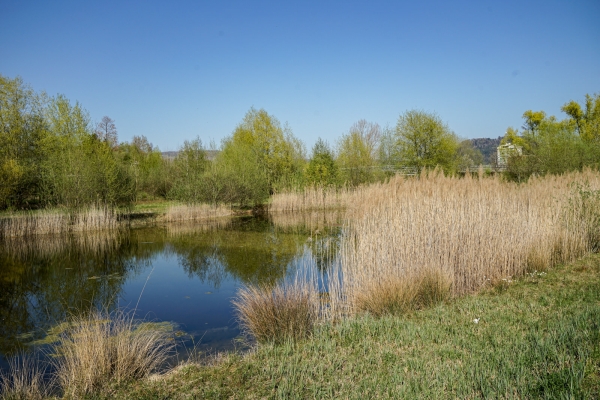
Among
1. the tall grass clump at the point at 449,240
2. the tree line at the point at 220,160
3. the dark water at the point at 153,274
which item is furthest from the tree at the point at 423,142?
the tall grass clump at the point at 449,240

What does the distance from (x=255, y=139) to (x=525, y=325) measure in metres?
31.3

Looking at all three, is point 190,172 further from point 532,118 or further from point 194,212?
point 532,118

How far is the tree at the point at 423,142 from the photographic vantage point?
84.4 feet

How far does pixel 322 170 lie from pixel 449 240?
21.5 meters

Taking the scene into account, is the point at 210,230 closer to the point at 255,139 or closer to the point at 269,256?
the point at 269,256

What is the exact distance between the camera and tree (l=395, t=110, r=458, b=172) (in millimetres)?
25734

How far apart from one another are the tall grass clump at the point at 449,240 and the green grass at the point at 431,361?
0.91 m

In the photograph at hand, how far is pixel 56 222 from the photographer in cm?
1873

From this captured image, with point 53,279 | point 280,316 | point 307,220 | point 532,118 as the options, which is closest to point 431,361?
point 280,316

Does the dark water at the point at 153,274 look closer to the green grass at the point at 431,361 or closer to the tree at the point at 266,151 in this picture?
the green grass at the point at 431,361

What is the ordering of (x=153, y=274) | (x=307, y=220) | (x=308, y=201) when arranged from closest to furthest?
(x=153, y=274)
(x=307, y=220)
(x=308, y=201)

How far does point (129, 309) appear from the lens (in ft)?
28.2

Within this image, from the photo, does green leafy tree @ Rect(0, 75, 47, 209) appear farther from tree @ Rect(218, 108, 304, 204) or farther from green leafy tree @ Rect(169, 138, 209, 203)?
tree @ Rect(218, 108, 304, 204)

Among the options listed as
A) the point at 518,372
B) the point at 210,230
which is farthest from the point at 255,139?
the point at 518,372
